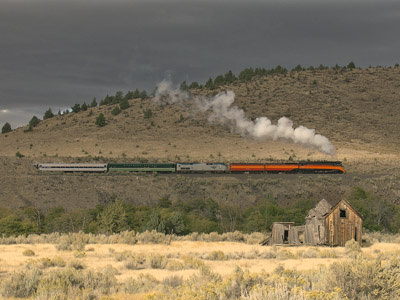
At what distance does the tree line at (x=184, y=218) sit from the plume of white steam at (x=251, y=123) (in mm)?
38012

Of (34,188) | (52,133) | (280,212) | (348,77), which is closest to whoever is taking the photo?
(280,212)

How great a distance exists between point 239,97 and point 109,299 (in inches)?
4485

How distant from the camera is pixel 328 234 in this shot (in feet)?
97.3

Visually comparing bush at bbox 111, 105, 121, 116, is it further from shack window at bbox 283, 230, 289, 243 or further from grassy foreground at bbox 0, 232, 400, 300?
shack window at bbox 283, 230, 289, 243

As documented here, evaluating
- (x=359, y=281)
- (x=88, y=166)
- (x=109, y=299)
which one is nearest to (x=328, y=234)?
(x=359, y=281)

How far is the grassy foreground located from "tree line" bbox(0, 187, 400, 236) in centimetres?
720

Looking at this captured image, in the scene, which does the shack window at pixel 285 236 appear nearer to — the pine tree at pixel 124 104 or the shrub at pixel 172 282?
the shrub at pixel 172 282

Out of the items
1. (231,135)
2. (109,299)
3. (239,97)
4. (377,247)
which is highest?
(239,97)

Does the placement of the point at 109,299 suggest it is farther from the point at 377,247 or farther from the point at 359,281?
the point at 377,247

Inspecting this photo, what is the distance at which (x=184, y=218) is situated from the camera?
4256cm

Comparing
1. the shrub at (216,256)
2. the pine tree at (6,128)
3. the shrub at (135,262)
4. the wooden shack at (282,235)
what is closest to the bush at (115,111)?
the pine tree at (6,128)

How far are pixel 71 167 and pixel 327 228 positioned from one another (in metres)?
50.9

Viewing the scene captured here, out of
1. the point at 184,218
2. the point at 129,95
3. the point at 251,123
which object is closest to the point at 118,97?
the point at 129,95

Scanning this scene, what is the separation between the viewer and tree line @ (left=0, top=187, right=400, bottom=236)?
38.9 meters
